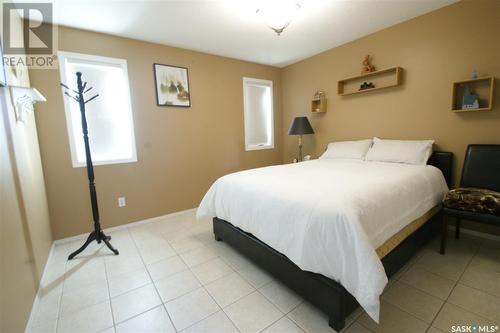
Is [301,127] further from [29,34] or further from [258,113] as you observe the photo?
[29,34]

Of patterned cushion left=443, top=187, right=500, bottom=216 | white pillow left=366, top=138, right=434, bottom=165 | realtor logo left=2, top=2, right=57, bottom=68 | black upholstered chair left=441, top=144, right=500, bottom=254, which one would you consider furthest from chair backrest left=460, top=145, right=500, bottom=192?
realtor logo left=2, top=2, right=57, bottom=68

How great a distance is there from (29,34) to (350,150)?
12.7 ft

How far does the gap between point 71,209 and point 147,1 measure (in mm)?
2371

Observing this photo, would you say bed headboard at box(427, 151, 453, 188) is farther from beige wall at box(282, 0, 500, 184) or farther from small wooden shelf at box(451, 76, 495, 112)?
small wooden shelf at box(451, 76, 495, 112)

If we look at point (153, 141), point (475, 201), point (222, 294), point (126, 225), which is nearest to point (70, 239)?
point (126, 225)

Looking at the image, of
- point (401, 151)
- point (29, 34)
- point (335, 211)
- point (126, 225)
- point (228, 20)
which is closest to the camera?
point (335, 211)

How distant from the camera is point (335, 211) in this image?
1.35 m

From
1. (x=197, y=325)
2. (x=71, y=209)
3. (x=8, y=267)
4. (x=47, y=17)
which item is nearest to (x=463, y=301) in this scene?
(x=197, y=325)

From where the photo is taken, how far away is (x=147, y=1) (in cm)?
213

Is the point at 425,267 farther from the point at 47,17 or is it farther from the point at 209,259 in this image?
the point at 47,17

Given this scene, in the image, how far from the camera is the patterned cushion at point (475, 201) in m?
1.87

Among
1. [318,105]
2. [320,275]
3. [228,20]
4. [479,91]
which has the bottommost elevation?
[320,275]

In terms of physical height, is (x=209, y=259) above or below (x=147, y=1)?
below

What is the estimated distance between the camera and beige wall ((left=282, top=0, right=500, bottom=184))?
2287mm
